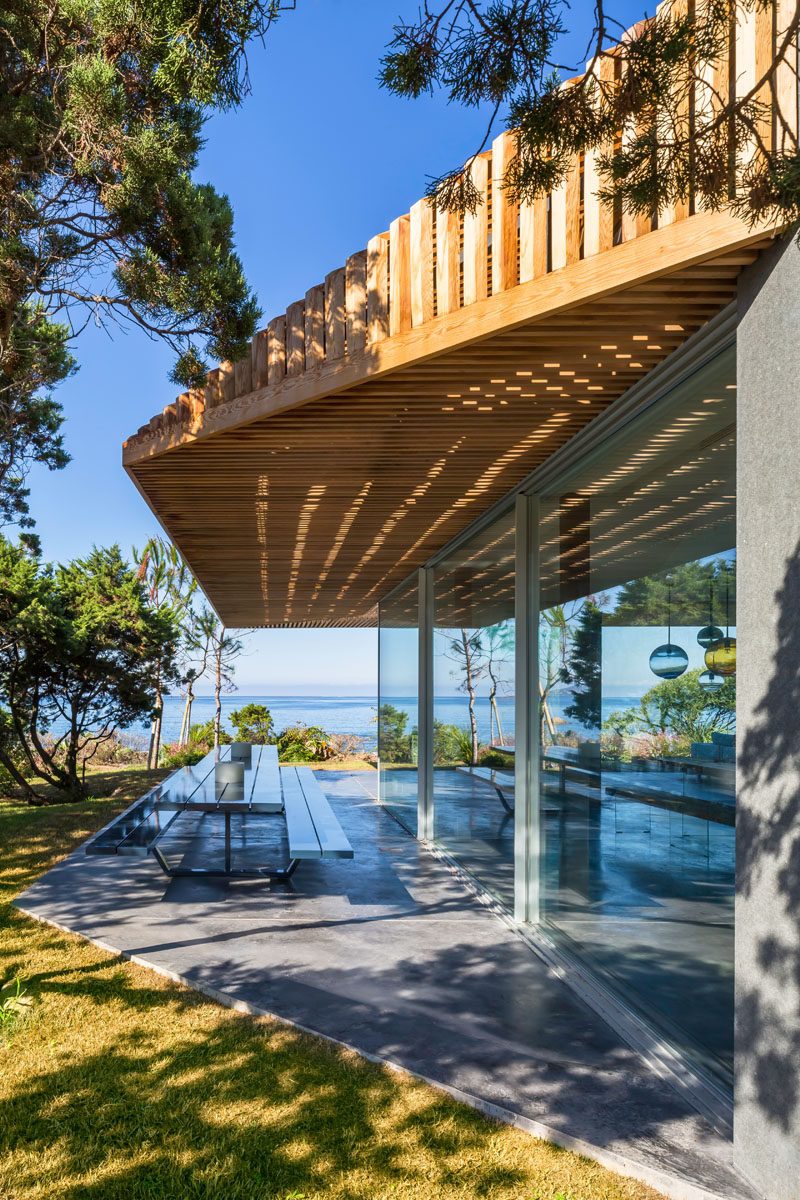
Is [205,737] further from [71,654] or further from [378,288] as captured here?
[378,288]

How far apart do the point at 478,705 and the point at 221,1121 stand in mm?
4275

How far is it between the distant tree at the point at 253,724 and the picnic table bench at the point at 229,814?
10.0m

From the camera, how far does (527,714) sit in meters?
5.81

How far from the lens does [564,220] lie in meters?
2.97

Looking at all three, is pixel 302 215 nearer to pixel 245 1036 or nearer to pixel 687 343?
pixel 687 343

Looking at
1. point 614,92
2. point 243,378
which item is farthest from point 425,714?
point 614,92

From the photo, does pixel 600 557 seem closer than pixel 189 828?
Yes

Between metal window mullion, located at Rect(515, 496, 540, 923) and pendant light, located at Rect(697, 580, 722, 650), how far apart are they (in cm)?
236

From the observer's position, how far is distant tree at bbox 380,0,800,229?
2.41m

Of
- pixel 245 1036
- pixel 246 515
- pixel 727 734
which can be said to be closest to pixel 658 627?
pixel 727 734

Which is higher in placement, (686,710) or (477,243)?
(477,243)

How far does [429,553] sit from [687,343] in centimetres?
550

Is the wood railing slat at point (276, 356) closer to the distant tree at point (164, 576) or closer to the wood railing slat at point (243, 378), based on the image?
the wood railing slat at point (243, 378)

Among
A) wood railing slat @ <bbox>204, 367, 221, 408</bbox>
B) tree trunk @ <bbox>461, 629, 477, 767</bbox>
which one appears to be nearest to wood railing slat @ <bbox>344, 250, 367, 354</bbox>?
wood railing slat @ <bbox>204, 367, 221, 408</bbox>
